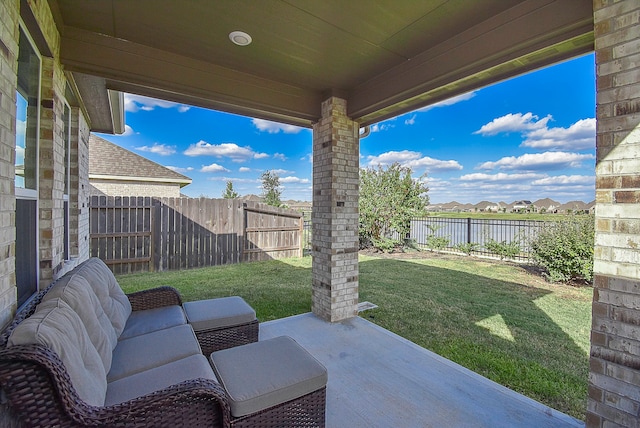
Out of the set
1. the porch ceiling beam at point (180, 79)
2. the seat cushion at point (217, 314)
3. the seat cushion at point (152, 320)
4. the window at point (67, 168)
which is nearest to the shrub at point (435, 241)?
the porch ceiling beam at point (180, 79)

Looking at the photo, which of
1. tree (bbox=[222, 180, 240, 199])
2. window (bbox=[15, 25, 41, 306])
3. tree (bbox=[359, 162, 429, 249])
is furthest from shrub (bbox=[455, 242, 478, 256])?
tree (bbox=[222, 180, 240, 199])

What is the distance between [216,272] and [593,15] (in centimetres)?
697

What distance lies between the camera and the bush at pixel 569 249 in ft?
18.3

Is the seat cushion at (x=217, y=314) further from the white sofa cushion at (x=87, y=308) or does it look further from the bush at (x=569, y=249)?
the bush at (x=569, y=249)

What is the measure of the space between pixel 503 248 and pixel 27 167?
31.8 ft

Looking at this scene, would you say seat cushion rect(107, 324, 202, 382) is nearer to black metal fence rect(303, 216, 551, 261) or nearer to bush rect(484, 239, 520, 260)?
black metal fence rect(303, 216, 551, 261)

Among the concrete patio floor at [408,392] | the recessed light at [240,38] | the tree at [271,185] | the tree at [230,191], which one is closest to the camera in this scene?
the concrete patio floor at [408,392]

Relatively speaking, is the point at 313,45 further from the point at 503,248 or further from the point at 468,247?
the point at 468,247

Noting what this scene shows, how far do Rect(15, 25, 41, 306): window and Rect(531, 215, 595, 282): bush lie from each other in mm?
7837

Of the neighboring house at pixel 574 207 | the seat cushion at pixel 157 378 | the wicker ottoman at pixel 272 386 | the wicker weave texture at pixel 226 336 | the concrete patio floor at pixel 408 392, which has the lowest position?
the concrete patio floor at pixel 408 392

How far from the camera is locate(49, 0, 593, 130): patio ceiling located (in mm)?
2172

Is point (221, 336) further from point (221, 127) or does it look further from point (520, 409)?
point (221, 127)

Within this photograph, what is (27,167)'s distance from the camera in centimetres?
209

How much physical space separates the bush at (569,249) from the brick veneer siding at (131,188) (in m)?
12.6
